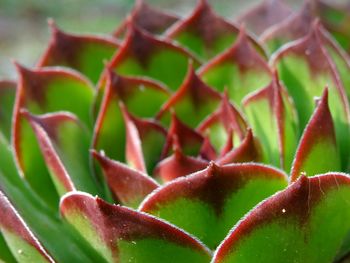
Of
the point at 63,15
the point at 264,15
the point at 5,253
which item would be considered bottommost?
the point at 63,15

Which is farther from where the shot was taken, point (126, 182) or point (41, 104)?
point (41, 104)

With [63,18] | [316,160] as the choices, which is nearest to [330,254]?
[316,160]

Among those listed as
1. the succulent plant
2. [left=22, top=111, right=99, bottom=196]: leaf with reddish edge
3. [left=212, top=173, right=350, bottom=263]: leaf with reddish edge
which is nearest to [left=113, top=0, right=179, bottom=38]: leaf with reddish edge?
the succulent plant

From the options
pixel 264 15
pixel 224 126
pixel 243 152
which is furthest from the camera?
pixel 264 15

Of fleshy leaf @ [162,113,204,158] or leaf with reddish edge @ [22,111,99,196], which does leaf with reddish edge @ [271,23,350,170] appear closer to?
fleshy leaf @ [162,113,204,158]

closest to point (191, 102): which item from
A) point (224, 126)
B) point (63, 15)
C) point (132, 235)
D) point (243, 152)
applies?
point (224, 126)

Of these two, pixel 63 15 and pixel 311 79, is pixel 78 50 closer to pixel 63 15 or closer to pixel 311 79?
pixel 311 79

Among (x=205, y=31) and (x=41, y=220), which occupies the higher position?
(x=205, y=31)

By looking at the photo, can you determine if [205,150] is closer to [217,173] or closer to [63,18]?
[217,173]
